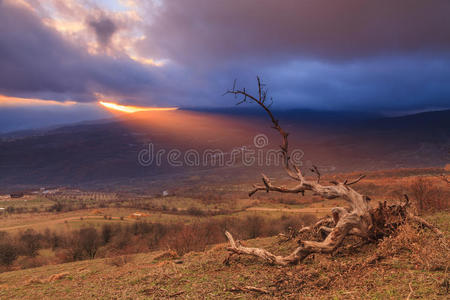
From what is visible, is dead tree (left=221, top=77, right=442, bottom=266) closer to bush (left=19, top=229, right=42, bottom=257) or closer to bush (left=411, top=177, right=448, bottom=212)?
bush (left=411, top=177, right=448, bottom=212)

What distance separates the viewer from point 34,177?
138 m

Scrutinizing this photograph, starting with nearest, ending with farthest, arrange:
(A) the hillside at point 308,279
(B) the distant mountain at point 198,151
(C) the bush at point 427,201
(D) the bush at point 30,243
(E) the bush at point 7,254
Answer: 1. (A) the hillside at point 308,279
2. (C) the bush at point 427,201
3. (E) the bush at point 7,254
4. (D) the bush at point 30,243
5. (B) the distant mountain at point 198,151

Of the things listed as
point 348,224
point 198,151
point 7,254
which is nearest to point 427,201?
point 348,224

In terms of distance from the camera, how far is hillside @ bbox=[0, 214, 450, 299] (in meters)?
4.31

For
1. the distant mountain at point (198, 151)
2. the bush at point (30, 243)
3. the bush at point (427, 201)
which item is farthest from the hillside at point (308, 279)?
the distant mountain at point (198, 151)

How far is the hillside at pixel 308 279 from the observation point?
4.31 metres

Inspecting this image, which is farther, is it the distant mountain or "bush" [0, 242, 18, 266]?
the distant mountain

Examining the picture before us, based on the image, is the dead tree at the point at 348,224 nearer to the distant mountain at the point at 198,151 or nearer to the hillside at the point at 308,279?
the hillside at the point at 308,279

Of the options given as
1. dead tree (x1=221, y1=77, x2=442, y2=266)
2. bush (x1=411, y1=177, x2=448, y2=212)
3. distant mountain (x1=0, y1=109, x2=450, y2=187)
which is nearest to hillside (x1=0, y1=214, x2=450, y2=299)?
dead tree (x1=221, y1=77, x2=442, y2=266)

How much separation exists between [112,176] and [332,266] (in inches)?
5869

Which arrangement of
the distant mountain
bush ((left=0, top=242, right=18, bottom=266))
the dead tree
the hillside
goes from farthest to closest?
the distant mountain
bush ((left=0, top=242, right=18, bottom=266))
the dead tree
the hillside

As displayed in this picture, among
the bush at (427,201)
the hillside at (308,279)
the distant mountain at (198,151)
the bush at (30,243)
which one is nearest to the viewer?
the hillside at (308,279)

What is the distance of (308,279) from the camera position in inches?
193

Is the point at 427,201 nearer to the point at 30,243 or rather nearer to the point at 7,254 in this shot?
the point at 7,254
